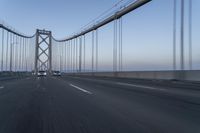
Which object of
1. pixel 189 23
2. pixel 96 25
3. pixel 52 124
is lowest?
pixel 52 124

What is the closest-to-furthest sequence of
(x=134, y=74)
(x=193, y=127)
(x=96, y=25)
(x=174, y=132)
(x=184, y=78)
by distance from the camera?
(x=174, y=132) → (x=193, y=127) → (x=184, y=78) → (x=134, y=74) → (x=96, y=25)

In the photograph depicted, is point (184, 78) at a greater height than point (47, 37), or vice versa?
point (47, 37)

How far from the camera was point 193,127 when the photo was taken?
6121mm

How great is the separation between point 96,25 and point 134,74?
23.6 metres

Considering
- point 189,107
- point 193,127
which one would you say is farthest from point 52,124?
point 189,107

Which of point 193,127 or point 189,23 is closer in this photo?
point 193,127

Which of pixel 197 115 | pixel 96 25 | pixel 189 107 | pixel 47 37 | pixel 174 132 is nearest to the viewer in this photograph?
pixel 174 132

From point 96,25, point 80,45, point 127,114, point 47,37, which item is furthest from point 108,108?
point 47,37

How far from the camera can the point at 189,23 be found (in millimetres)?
29750

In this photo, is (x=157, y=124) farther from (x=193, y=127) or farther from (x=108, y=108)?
(x=108, y=108)

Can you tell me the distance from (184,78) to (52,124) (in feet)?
75.8

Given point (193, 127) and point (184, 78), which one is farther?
point (184, 78)

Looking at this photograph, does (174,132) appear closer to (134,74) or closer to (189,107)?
(189,107)

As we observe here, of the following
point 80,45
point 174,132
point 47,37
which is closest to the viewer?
point 174,132
